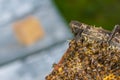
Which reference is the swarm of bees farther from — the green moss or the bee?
the green moss

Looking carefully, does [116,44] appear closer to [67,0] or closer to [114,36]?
[114,36]

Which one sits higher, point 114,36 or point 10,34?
point 10,34

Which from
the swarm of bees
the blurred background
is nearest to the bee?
the swarm of bees

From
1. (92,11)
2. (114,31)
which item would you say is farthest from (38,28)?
(114,31)

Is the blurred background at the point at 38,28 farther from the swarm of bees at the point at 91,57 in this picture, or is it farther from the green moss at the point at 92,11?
the swarm of bees at the point at 91,57

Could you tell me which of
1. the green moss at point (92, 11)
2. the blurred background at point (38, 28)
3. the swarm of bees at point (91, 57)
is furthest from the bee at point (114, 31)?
the green moss at point (92, 11)

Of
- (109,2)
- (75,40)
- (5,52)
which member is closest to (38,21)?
(5,52)
